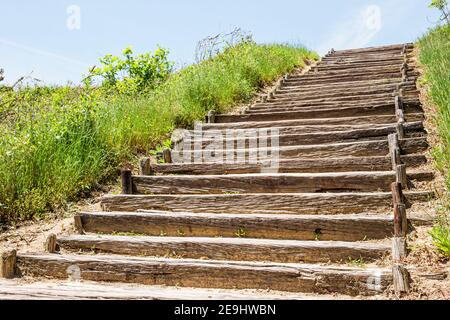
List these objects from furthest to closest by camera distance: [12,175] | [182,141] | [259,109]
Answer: [259,109] → [182,141] → [12,175]

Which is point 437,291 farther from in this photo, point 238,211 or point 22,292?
point 22,292

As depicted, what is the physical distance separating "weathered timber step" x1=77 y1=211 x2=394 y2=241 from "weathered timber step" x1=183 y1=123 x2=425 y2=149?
2.12 m

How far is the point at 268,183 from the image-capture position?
4957 mm

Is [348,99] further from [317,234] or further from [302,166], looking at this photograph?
[317,234]

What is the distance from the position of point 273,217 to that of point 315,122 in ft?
10.2

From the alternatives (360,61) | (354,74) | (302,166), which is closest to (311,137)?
(302,166)

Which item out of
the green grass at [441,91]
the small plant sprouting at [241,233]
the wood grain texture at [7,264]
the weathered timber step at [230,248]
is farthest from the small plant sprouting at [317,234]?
the wood grain texture at [7,264]

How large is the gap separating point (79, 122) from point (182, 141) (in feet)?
4.76

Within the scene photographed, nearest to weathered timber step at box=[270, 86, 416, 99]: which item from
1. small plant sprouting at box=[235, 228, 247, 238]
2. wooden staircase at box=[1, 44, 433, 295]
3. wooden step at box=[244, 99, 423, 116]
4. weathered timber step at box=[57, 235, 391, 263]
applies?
wooden step at box=[244, 99, 423, 116]

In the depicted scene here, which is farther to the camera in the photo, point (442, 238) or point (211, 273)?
point (211, 273)

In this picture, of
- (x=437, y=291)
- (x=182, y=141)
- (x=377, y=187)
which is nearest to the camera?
Result: (x=437, y=291)

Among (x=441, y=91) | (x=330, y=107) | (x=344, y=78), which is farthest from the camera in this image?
(x=344, y=78)

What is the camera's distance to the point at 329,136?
20.0 ft
